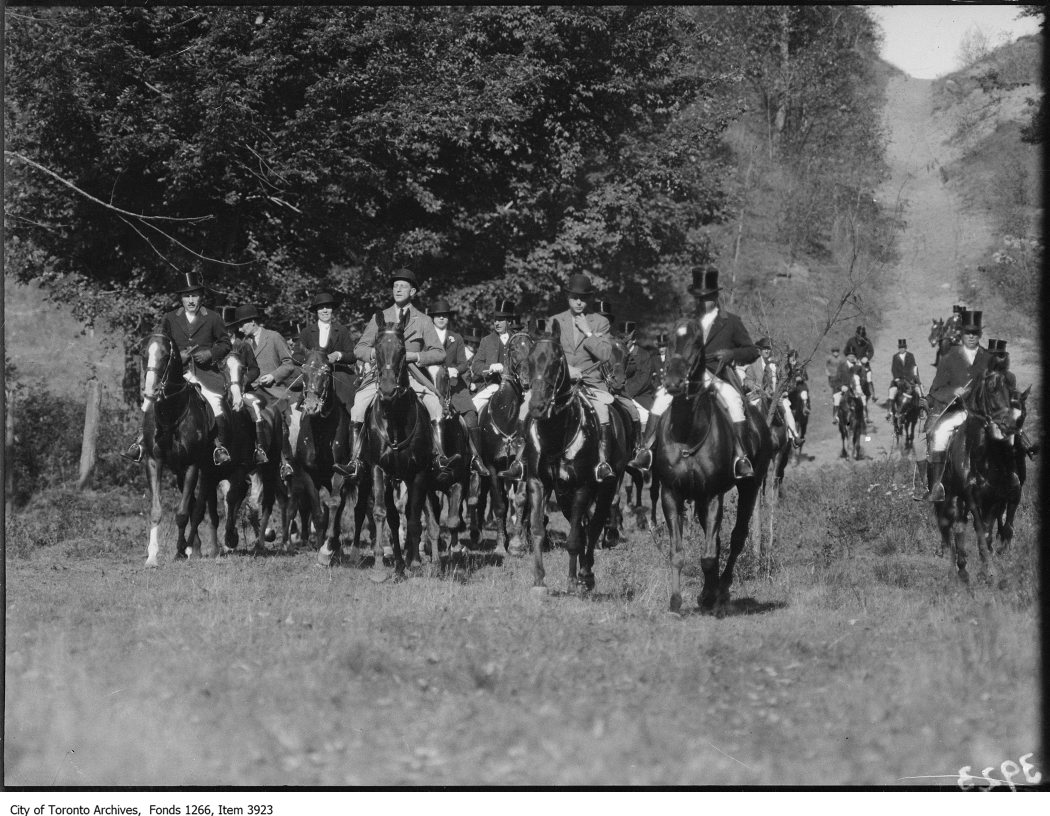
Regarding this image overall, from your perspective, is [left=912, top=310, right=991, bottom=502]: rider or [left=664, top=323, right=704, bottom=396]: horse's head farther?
[left=912, top=310, right=991, bottom=502]: rider

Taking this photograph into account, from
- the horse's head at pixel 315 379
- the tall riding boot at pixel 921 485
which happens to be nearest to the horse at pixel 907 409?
the tall riding boot at pixel 921 485

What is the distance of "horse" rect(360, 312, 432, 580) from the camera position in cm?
1336

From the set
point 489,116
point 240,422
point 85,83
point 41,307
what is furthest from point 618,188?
point 41,307

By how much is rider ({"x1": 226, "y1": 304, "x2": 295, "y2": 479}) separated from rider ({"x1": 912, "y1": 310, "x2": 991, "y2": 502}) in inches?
304

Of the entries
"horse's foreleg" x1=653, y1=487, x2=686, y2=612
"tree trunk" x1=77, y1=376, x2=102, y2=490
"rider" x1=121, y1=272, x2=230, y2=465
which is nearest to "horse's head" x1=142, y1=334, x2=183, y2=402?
"rider" x1=121, y1=272, x2=230, y2=465

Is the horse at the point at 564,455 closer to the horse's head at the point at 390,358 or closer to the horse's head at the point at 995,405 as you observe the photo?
the horse's head at the point at 390,358

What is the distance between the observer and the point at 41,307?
128 feet

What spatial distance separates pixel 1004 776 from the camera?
23.2ft

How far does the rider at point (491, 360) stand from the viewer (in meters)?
17.5

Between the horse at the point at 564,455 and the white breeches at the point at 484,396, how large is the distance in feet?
14.6

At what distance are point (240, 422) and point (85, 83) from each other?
8302mm

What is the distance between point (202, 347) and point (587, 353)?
5316 mm

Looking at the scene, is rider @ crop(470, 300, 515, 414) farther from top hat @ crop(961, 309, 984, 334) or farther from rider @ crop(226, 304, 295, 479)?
top hat @ crop(961, 309, 984, 334)
